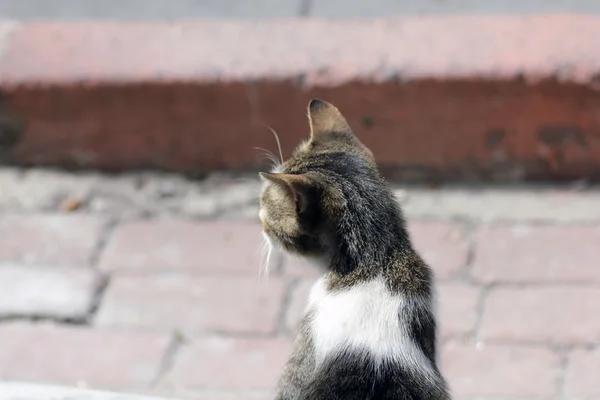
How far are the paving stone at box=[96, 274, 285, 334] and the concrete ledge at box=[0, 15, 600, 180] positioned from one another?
0.61 meters

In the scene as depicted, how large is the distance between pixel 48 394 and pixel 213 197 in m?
1.31

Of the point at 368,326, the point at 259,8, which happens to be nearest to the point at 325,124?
the point at 368,326

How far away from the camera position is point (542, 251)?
3.30m

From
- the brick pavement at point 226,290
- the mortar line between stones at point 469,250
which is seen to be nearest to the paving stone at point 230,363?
the brick pavement at point 226,290

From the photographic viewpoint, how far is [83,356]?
3105 mm

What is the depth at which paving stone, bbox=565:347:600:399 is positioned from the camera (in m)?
2.83

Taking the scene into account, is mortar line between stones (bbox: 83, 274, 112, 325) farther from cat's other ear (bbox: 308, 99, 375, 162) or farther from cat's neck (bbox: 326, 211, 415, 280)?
cat's neck (bbox: 326, 211, 415, 280)

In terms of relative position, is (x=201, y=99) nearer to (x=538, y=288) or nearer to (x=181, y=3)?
(x=181, y=3)

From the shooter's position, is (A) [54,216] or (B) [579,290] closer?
(B) [579,290]

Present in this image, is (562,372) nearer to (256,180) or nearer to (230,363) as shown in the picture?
(230,363)

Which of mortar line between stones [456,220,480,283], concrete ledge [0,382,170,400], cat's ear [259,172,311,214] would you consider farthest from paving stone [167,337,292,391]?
cat's ear [259,172,311,214]

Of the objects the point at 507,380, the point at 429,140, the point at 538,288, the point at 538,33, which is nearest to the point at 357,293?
the point at 507,380

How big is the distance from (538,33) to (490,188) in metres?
0.57

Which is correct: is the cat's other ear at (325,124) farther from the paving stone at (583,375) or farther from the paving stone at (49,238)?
the paving stone at (49,238)
